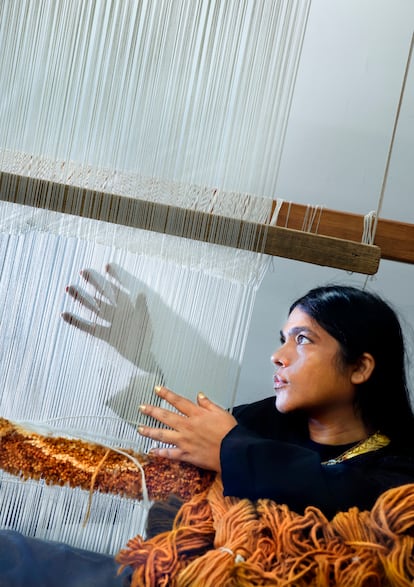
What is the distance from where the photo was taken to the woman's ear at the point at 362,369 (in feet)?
4.27

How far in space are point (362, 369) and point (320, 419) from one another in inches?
4.1

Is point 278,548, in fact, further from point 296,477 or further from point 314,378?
point 314,378

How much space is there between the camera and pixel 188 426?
1.24m

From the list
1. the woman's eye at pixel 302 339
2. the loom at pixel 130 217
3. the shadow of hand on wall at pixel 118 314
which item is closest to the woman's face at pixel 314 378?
the woman's eye at pixel 302 339

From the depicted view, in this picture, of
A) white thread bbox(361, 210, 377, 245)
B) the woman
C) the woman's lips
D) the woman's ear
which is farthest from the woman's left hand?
white thread bbox(361, 210, 377, 245)

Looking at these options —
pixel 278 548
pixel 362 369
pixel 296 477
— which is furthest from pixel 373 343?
pixel 278 548

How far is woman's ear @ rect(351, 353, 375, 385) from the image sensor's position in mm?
1302

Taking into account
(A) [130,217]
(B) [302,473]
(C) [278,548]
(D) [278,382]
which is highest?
(A) [130,217]

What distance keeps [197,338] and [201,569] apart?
1.11 feet

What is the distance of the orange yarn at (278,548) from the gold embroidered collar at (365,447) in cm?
8

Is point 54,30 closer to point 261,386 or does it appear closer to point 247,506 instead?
point 261,386

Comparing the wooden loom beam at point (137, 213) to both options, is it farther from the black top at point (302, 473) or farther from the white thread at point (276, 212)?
the black top at point (302, 473)

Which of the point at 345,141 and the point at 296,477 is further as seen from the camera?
the point at 345,141

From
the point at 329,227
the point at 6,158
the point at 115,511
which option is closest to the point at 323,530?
the point at 115,511
